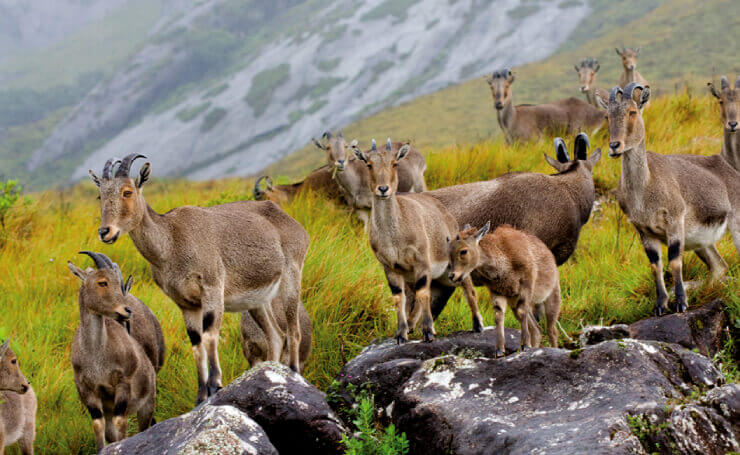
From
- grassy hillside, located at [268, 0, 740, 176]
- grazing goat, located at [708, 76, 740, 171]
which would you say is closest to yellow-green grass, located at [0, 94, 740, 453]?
grazing goat, located at [708, 76, 740, 171]

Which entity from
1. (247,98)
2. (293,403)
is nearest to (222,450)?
(293,403)

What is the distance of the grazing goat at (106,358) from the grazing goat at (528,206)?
120 inches

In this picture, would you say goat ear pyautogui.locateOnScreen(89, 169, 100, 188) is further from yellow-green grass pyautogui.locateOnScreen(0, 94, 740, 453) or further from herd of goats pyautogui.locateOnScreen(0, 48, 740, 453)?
yellow-green grass pyautogui.locateOnScreen(0, 94, 740, 453)

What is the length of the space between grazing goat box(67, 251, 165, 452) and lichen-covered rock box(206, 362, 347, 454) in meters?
1.48

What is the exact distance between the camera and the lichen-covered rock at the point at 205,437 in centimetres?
483

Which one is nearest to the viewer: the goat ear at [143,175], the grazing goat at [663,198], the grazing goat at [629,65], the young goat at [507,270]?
the goat ear at [143,175]

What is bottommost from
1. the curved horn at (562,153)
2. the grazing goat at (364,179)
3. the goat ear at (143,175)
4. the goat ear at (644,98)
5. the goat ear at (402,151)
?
the grazing goat at (364,179)

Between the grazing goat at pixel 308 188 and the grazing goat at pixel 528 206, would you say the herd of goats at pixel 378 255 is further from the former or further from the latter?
the grazing goat at pixel 308 188

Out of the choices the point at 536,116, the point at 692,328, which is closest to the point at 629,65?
the point at 536,116

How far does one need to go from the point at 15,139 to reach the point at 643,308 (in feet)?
558

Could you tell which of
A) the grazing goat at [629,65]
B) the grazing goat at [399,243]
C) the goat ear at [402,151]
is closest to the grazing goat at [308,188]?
the goat ear at [402,151]

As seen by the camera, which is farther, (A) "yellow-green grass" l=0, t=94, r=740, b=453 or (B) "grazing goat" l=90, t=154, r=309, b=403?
(A) "yellow-green grass" l=0, t=94, r=740, b=453

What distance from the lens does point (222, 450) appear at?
481 centimetres

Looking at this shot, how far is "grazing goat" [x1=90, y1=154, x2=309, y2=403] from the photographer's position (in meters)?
6.07
